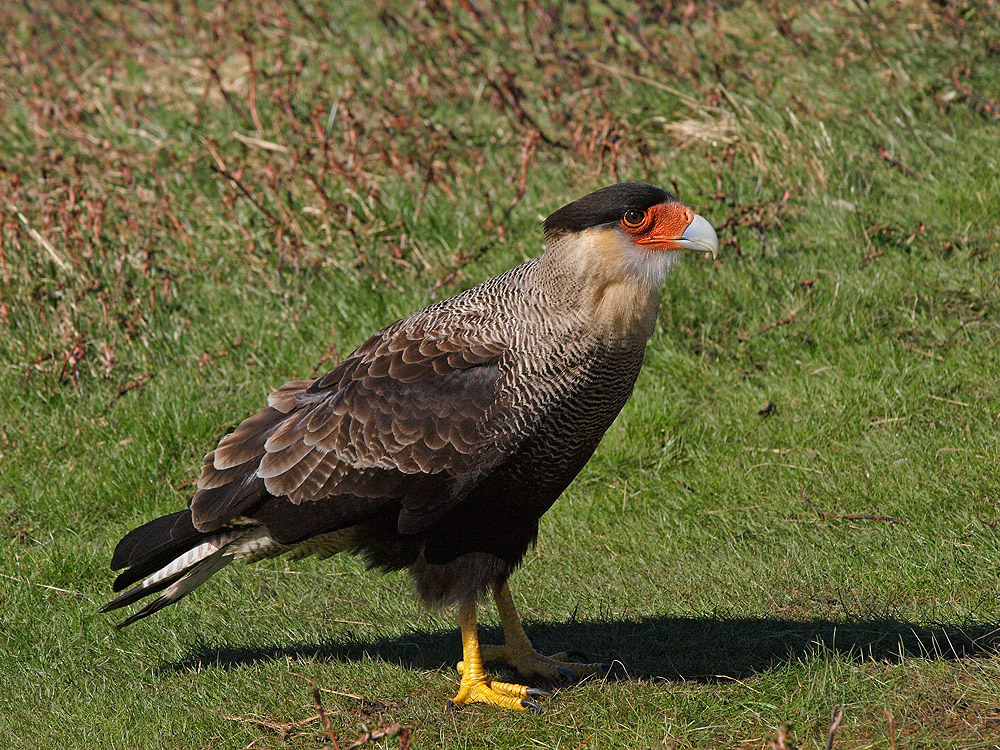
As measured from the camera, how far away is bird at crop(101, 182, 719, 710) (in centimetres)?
357

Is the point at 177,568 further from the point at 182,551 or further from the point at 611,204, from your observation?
the point at 611,204

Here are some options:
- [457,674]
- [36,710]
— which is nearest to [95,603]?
[36,710]

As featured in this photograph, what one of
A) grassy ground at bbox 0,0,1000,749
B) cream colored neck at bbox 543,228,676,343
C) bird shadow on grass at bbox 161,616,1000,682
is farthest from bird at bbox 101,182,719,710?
grassy ground at bbox 0,0,1000,749

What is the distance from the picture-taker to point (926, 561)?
13.9ft

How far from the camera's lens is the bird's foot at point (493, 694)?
379cm

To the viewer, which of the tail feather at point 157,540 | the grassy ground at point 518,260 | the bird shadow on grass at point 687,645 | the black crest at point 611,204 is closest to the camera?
the black crest at point 611,204

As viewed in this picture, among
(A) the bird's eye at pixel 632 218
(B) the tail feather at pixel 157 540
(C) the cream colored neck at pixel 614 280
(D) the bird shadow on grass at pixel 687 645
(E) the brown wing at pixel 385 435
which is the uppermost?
(A) the bird's eye at pixel 632 218

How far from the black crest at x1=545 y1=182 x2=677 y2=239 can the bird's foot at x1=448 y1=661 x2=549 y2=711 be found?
5.18 feet

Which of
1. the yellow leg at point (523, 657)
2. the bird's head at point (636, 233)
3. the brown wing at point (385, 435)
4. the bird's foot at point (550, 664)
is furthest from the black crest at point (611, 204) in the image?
the bird's foot at point (550, 664)

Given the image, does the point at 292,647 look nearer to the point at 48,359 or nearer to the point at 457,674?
the point at 457,674

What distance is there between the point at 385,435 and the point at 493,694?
0.97m

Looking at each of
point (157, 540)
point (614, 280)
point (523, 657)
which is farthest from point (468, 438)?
point (157, 540)

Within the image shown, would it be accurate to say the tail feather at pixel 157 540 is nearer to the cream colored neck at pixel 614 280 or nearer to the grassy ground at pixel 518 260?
the grassy ground at pixel 518 260

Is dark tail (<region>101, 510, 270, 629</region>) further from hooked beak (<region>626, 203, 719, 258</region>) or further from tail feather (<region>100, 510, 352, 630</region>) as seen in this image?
hooked beak (<region>626, 203, 719, 258</region>)
